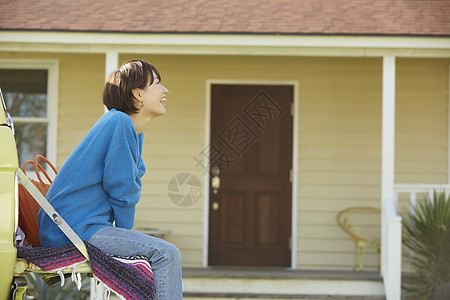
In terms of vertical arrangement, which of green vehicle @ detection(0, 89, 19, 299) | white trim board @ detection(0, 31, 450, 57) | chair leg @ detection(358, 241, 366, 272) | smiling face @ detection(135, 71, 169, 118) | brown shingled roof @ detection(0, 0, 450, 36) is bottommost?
chair leg @ detection(358, 241, 366, 272)

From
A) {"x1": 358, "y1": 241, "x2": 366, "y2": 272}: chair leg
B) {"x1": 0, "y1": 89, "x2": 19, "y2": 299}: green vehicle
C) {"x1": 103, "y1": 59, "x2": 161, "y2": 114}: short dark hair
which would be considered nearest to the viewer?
{"x1": 0, "y1": 89, "x2": 19, "y2": 299}: green vehicle

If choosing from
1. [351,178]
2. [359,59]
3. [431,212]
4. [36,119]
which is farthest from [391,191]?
[36,119]

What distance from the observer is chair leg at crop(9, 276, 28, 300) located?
255cm

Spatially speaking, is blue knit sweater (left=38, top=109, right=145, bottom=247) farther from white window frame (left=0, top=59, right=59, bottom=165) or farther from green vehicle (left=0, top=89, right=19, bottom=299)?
white window frame (left=0, top=59, right=59, bottom=165)

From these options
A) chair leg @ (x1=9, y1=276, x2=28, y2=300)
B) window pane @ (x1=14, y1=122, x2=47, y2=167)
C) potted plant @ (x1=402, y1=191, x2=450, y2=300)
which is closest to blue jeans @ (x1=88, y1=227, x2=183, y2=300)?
chair leg @ (x1=9, y1=276, x2=28, y2=300)

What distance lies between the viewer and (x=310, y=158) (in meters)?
8.11

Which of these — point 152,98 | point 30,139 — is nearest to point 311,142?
point 30,139

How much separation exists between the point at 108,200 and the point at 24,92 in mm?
5805

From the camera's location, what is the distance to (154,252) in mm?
2633

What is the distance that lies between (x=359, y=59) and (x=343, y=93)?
1.52 ft

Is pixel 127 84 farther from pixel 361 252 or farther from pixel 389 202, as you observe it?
pixel 361 252

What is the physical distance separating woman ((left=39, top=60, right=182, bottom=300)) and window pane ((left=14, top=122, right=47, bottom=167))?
5.52 metres

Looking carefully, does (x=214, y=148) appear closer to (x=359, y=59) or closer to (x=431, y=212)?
(x=359, y=59)

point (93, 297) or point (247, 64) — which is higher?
point (247, 64)
